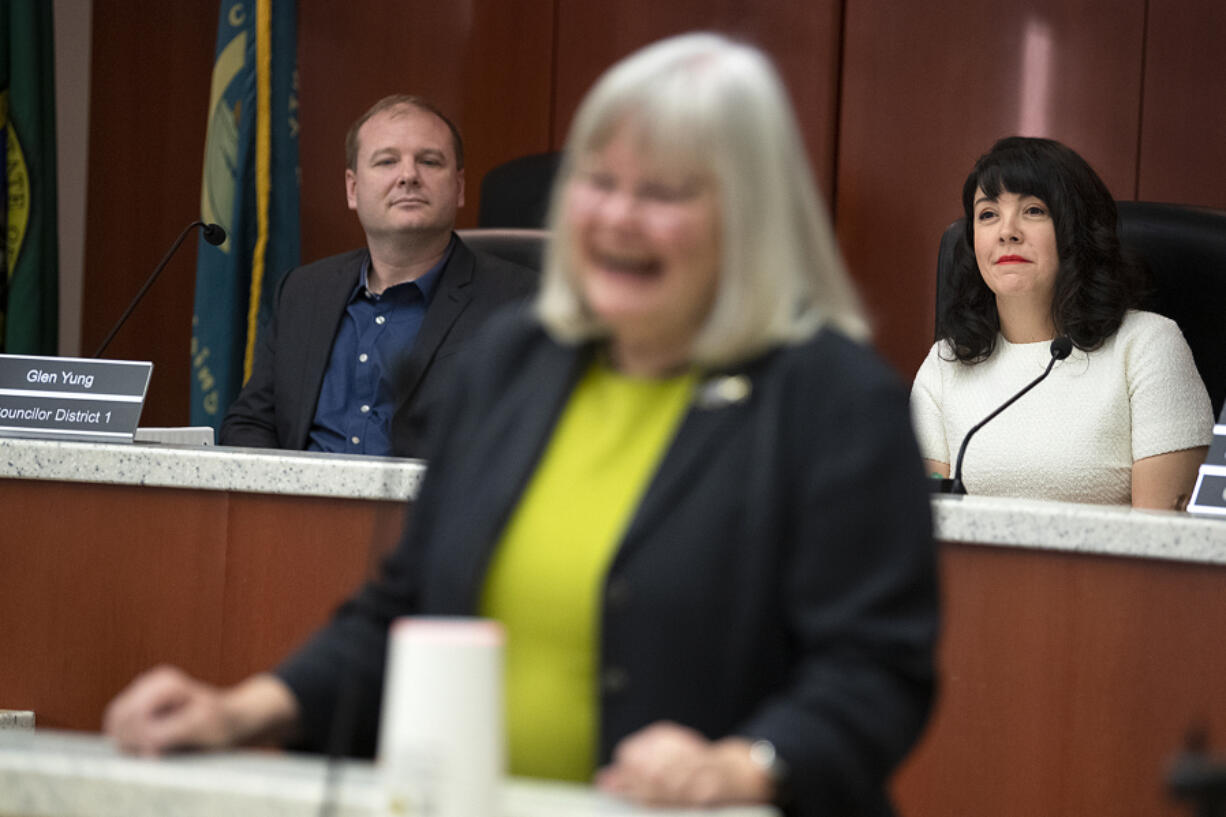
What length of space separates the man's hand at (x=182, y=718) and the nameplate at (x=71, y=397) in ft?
3.96

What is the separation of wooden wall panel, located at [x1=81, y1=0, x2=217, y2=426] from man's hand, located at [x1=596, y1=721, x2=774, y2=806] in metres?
3.90

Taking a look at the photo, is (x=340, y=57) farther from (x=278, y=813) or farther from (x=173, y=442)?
(x=278, y=813)

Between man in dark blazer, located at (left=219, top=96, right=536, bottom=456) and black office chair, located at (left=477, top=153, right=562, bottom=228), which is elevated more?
black office chair, located at (left=477, top=153, right=562, bottom=228)

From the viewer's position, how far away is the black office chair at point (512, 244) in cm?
307

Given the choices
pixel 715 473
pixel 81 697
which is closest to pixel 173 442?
pixel 81 697

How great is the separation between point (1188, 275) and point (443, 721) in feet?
7.57

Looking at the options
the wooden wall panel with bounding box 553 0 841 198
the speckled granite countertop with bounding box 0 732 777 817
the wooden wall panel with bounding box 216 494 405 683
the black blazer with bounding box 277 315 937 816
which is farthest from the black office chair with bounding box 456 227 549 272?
the speckled granite countertop with bounding box 0 732 777 817

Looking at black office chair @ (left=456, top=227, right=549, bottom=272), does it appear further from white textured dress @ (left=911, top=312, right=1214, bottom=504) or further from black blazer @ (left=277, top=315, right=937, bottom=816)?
black blazer @ (left=277, top=315, right=937, bottom=816)

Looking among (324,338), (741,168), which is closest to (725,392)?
(741,168)

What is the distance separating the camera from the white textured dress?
2615 mm

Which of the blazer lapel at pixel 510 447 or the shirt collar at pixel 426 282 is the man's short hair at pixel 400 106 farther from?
the blazer lapel at pixel 510 447

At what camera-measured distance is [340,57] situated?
4512 mm

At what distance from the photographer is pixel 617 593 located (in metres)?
1.02

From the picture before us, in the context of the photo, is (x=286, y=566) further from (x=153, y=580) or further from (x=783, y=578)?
(x=783, y=578)
